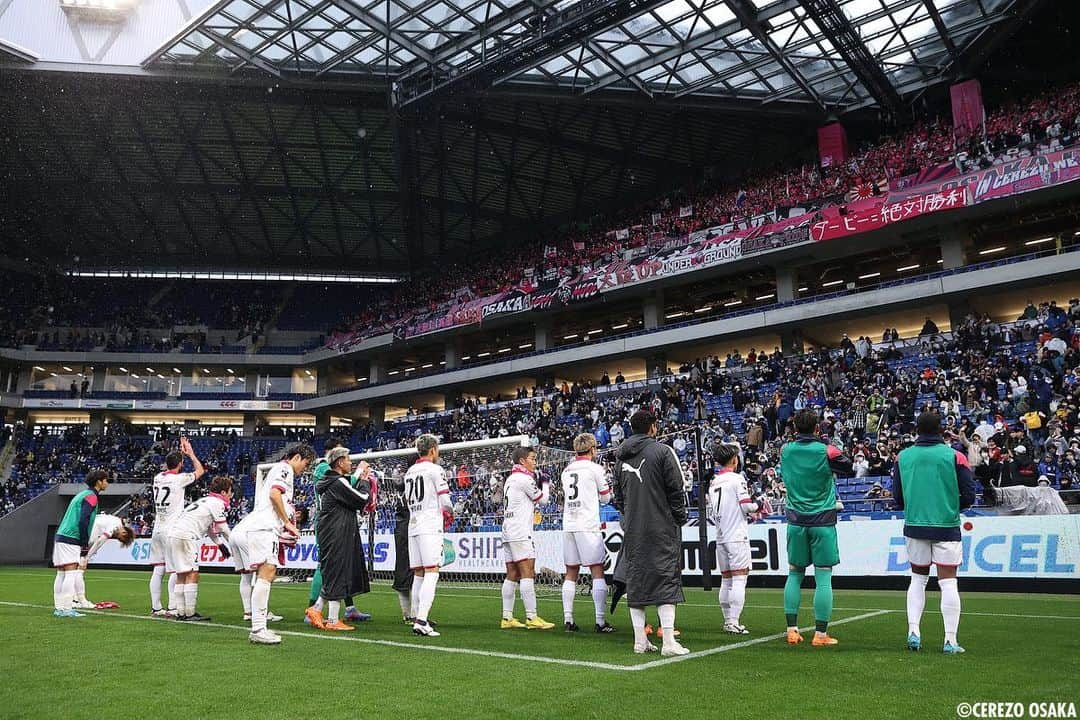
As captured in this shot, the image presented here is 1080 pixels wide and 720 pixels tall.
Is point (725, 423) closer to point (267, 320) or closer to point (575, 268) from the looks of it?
point (575, 268)

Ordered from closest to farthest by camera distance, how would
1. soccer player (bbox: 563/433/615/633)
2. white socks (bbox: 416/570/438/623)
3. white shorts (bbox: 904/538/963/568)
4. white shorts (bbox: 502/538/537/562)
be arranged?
1. white shorts (bbox: 904/538/963/568)
2. white socks (bbox: 416/570/438/623)
3. soccer player (bbox: 563/433/615/633)
4. white shorts (bbox: 502/538/537/562)

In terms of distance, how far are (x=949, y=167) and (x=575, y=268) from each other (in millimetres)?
17621

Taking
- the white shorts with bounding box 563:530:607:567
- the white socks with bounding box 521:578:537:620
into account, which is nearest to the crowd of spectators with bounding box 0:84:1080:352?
the white shorts with bounding box 563:530:607:567

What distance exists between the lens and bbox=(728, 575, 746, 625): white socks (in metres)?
8.31

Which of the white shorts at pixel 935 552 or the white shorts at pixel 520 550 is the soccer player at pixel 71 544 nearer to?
the white shorts at pixel 520 550

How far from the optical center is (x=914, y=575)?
703 cm

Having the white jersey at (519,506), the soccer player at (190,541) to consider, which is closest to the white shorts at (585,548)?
the white jersey at (519,506)

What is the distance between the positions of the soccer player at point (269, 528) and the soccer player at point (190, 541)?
258 cm

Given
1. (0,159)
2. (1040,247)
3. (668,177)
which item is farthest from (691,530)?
(0,159)

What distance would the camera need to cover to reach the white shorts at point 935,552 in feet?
22.3

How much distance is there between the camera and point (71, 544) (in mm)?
11016

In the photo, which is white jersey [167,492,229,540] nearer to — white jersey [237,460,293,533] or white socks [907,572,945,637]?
white jersey [237,460,293,533]

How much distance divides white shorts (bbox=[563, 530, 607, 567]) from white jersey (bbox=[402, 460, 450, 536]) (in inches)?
61.4

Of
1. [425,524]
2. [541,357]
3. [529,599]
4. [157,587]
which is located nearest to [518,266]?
[541,357]
